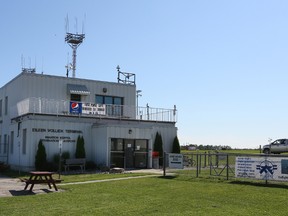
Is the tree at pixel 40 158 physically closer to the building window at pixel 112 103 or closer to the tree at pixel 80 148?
the tree at pixel 80 148

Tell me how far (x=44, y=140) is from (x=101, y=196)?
47.0ft

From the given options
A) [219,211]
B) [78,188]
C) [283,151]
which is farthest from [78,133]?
[283,151]

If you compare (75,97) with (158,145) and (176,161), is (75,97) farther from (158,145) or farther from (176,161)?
(176,161)

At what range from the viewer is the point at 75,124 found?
96.1 ft

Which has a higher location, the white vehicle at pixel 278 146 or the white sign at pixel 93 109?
the white sign at pixel 93 109

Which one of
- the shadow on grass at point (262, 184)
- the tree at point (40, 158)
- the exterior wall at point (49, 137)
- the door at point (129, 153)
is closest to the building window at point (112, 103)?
the exterior wall at point (49, 137)

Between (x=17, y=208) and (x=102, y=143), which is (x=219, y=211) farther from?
(x=102, y=143)

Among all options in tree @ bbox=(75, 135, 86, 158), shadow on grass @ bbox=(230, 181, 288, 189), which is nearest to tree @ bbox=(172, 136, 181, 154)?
tree @ bbox=(75, 135, 86, 158)

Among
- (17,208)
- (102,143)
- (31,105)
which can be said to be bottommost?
(17,208)

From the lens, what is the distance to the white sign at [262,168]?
17516 mm

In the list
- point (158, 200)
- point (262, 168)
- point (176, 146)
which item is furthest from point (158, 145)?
point (158, 200)

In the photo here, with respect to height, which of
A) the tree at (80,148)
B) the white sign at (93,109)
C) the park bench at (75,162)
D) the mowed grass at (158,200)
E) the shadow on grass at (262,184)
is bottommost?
the mowed grass at (158,200)

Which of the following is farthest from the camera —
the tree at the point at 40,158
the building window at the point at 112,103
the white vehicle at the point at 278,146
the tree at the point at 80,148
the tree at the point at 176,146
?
the white vehicle at the point at 278,146

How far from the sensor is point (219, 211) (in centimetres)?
1130
